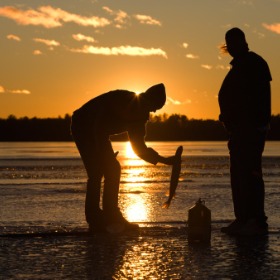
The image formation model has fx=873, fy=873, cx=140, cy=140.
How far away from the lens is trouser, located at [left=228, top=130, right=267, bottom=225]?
9.62 metres

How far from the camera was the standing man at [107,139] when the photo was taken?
31.2 ft

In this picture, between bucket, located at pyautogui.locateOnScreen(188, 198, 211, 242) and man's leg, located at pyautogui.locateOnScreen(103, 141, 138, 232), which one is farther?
man's leg, located at pyautogui.locateOnScreen(103, 141, 138, 232)

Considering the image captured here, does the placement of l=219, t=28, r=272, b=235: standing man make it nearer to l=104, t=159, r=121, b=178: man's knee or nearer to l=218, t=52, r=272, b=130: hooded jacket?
l=218, t=52, r=272, b=130: hooded jacket

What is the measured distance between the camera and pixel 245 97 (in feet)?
31.3

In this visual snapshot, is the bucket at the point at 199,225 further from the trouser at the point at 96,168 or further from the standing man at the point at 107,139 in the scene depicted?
the trouser at the point at 96,168

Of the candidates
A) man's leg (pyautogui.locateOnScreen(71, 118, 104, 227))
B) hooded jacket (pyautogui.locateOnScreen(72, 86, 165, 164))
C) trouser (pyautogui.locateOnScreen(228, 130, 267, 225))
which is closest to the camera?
hooded jacket (pyautogui.locateOnScreen(72, 86, 165, 164))

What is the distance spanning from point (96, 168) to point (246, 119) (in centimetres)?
175

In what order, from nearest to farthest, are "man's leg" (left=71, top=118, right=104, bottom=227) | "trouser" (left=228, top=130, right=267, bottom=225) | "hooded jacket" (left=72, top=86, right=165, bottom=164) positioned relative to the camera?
"hooded jacket" (left=72, top=86, right=165, bottom=164), "trouser" (left=228, top=130, right=267, bottom=225), "man's leg" (left=71, top=118, right=104, bottom=227)

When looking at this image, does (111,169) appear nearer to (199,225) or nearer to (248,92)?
(199,225)

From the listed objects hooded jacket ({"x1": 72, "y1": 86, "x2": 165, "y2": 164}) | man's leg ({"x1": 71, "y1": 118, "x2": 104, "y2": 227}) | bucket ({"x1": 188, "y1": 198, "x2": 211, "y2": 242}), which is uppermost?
hooded jacket ({"x1": 72, "y1": 86, "x2": 165, "y2": 164})

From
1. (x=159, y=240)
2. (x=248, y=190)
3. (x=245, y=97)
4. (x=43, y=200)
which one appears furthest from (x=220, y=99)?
(x=43, y=200)

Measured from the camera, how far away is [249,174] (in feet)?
31.8

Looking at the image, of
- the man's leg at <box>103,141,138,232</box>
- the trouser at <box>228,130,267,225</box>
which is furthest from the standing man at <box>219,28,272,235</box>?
the man's leg at <box>103,141,138,232</box>

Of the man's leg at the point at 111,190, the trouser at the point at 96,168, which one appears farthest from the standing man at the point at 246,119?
the trouser at the point at 96,168
